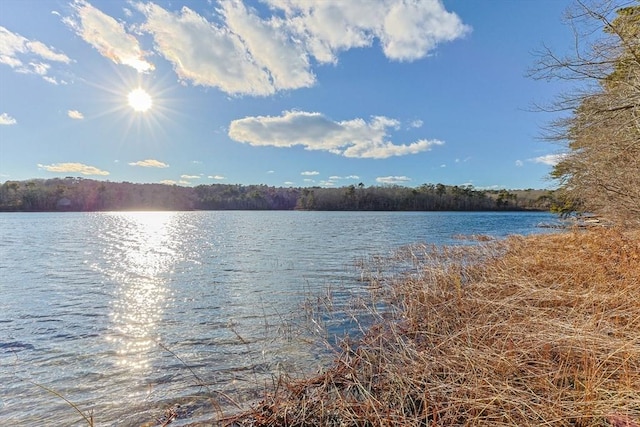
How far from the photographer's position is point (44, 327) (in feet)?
23.4

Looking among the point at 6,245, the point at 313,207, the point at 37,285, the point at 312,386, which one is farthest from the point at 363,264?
the point at 313,207

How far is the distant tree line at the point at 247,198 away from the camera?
318ft

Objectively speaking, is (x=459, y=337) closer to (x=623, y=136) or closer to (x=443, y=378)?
(x=443, y=378)

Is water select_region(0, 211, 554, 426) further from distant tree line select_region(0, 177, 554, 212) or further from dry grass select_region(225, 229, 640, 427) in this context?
distant tree line select_region(0, 177, 554, 212)

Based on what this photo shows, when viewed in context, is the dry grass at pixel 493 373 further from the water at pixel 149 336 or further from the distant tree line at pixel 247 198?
the distant tree line at pixel 247 198

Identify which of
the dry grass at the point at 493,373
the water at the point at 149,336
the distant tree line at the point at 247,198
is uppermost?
the distant tree line at the point at 247,198

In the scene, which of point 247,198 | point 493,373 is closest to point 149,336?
point 493,373

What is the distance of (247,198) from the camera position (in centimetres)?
11875

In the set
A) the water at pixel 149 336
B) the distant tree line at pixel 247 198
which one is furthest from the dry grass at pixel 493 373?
the distant tree line at pixel 247 198

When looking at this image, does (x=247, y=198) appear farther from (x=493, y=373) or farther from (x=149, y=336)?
(x=493, y=373)

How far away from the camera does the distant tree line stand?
97.0 metres

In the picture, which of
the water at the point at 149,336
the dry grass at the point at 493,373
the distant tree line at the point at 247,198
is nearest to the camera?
the dry grass at the point at 493,373

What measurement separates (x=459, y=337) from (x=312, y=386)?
97.9 inches

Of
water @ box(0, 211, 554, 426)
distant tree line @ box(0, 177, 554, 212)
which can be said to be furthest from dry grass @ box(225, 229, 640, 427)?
distant tree line @ box(0, 177, 554, 212)
